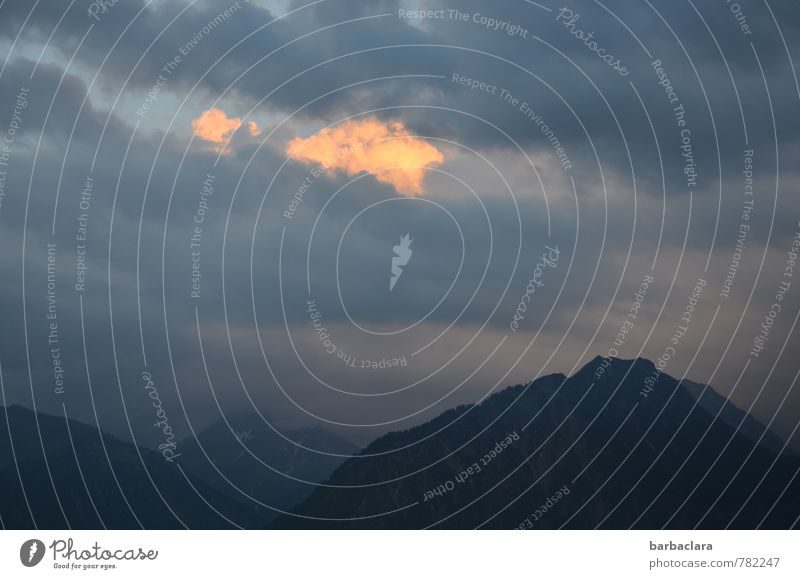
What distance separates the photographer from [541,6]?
1478 inches

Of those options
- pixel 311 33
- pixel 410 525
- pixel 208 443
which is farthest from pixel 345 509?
pixel 311 33

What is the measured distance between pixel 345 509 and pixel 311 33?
148730 millimetres
